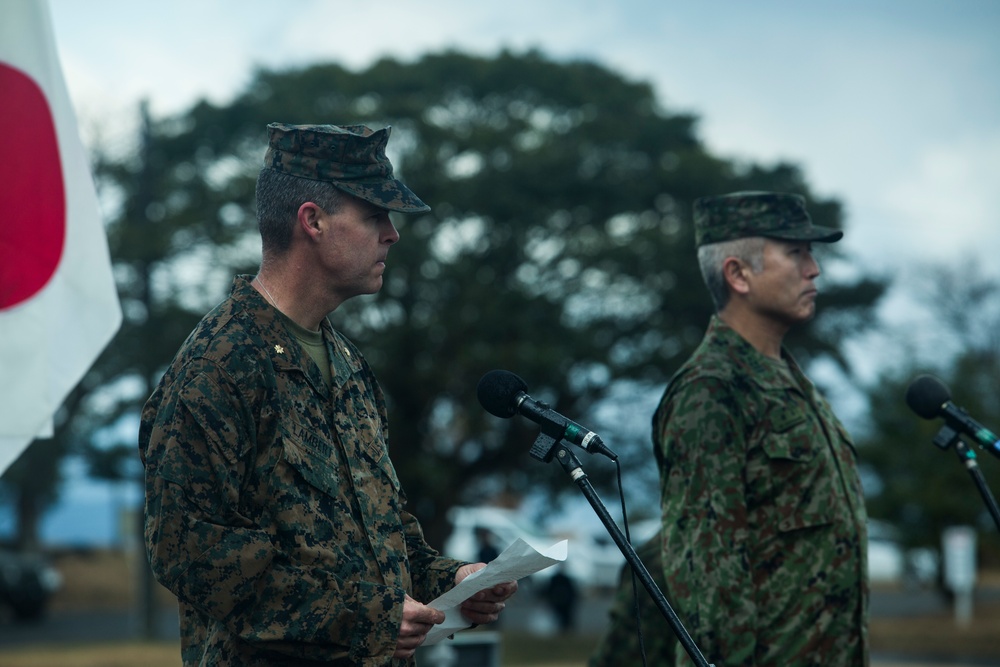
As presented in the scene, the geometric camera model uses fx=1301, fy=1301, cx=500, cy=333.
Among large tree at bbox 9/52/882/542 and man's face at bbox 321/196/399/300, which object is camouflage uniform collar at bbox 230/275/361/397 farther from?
large tree at bbox 9/52/882/542

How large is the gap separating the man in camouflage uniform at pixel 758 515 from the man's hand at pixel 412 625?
1.17m

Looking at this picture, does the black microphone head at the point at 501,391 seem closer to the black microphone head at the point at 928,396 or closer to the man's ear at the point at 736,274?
the man's ear at the point at 736,274

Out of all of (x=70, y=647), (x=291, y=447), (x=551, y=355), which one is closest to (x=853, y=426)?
(x=551, y=355)

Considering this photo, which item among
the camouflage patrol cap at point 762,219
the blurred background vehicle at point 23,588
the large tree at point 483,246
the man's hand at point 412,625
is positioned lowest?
the man's hand at point 412,625

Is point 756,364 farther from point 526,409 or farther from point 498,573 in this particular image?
point 498,573

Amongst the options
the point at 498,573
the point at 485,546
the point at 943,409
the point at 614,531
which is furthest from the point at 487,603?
the point at 485,546

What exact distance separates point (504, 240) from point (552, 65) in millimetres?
4465

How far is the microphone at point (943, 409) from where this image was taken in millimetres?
4000

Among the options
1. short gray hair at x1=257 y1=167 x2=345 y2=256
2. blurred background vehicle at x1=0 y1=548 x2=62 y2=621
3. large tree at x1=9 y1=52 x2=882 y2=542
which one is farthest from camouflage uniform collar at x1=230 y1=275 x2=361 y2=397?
blurred background vehicle at x1=0 y1=548 x2=62 y2=621

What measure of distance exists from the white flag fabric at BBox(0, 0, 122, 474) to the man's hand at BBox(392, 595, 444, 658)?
219cm

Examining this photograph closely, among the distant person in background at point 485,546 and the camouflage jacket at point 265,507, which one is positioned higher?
the distant person in background at point 485,546

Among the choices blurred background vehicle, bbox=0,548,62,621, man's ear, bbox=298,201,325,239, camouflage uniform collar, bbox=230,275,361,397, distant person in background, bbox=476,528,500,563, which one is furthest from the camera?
blurred background vehicle, bbox=0,548,62,621

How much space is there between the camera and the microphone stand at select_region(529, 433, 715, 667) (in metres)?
2.87

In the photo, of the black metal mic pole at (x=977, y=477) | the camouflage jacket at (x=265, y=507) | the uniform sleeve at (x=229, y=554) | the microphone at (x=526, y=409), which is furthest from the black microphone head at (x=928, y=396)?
the uniform sleeve at (x=229, y=554)
